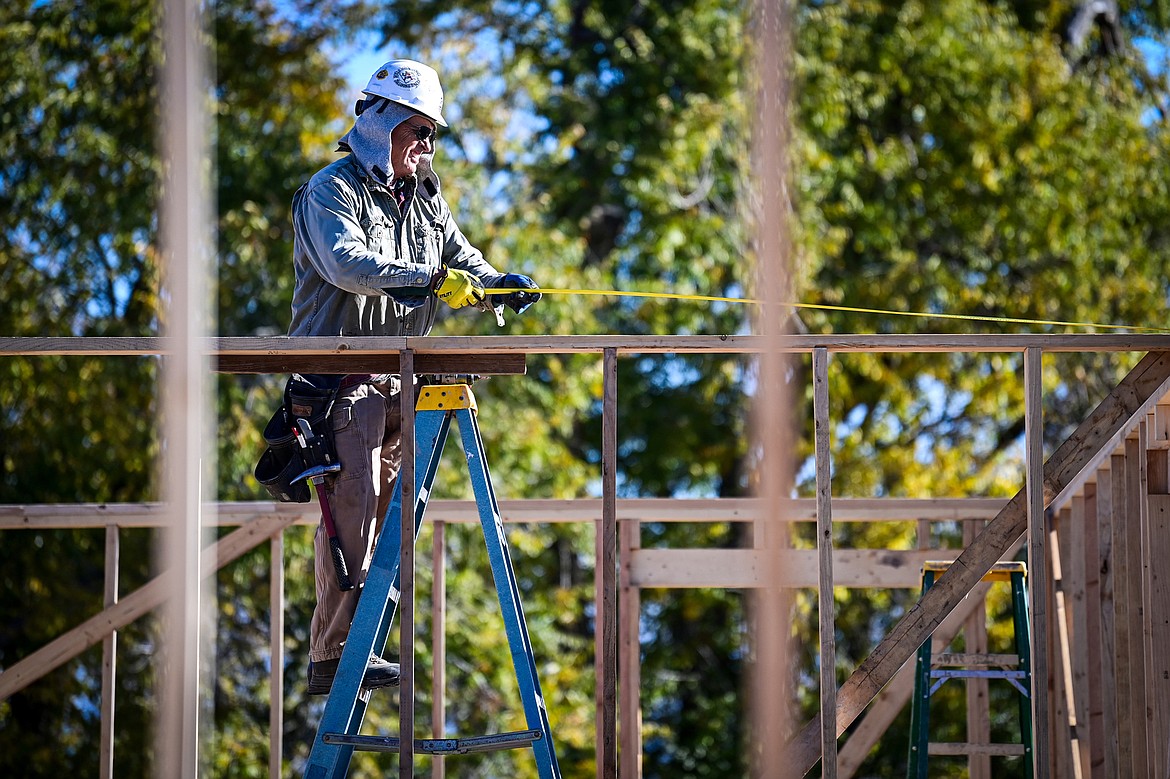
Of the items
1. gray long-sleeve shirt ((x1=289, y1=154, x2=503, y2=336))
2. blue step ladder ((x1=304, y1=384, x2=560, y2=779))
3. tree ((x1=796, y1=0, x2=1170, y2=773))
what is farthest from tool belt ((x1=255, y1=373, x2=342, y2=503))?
tree ((x1=796, y1=0, x2=1170, y2=773))

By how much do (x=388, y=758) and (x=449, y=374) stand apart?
609 cm

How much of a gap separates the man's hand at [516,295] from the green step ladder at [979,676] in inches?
63.4

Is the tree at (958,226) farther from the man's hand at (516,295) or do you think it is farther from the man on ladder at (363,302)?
the man on ladder at (363,302)

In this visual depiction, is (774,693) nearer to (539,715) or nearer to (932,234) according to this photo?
(539,715)

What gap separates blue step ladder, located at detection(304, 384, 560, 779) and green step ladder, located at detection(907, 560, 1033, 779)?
1.49 metres

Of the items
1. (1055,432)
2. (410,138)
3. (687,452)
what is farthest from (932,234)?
(410,138)

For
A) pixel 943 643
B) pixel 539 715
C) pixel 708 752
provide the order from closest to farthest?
pixel 539 715 < pixel 943 643 < pixel 708 752

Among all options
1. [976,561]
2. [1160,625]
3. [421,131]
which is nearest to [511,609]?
[976,561]

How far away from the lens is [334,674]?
3.44m

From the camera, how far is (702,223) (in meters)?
9.68

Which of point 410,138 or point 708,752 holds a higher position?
point 410,138

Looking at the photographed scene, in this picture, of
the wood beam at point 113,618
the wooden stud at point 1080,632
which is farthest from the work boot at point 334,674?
the wooden stud at point 1080,632

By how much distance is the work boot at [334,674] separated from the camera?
345cm

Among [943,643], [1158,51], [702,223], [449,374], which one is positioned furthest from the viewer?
[1158,51]
